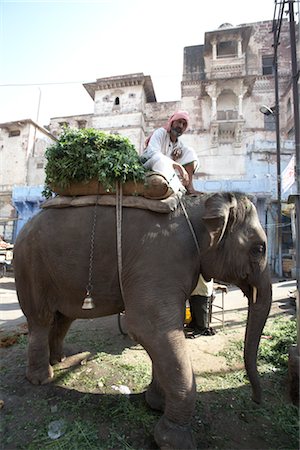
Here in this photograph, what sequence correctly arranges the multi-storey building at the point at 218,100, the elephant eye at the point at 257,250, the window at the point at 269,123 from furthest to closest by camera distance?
the window at the point at 269,123 → the multi-storey building at the point at 218,100 → the elephant eye at the point at 257,250

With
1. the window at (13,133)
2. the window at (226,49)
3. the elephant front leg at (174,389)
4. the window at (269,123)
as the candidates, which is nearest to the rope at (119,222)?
→ the elephant front leg at (174,389)

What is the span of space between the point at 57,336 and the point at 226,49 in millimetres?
34456

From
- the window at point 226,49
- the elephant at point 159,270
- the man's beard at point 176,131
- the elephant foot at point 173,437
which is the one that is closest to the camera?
the elephant foot at point 173,437

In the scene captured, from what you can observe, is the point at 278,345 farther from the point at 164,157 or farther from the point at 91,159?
the point at 91,159

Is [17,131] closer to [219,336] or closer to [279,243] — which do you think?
[279,243]

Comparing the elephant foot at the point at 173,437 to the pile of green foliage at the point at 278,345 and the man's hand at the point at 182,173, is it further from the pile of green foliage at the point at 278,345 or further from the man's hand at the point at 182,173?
the man's hand at the point at 182,173

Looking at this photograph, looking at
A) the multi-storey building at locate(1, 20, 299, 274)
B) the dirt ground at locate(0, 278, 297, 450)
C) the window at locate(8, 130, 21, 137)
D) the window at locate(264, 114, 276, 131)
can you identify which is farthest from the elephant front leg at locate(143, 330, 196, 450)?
the window at locate(8, 130, 21, 137)

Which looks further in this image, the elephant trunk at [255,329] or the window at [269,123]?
the window at [269,123]

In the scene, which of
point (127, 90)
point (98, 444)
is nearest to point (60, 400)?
point (98, 444)

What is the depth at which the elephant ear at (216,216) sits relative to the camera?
2.41 meters

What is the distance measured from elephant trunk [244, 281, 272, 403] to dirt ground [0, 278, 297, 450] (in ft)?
1.15

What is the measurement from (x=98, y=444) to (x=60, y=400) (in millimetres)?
793

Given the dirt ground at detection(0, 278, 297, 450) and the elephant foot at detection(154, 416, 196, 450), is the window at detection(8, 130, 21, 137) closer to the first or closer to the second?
the dirt ground at detection(0, 278, 297, 450)

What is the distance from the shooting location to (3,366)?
3604 millimetres
